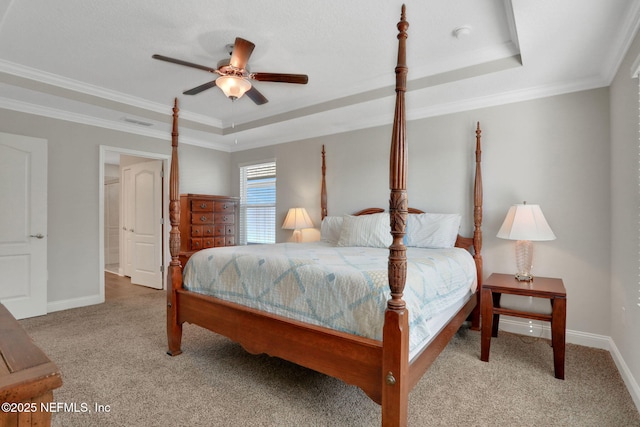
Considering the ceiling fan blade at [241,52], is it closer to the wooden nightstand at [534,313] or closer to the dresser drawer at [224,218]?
the wooden nightstand at [534,313]

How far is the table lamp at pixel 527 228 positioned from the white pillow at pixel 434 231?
490 millimetres

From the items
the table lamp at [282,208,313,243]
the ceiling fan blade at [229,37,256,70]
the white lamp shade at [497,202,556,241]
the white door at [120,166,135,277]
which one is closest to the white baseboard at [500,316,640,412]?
the white lamp shade at [497,202,556,241]

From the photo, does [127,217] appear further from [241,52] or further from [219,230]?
[241,52]

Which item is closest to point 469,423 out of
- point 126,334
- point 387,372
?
point 387,372

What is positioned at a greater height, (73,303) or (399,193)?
(399,193)

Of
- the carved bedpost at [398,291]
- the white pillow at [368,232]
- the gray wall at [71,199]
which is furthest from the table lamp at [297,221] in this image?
the carved bedpost at [398,291]

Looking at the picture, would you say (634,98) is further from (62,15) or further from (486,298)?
(62,15)

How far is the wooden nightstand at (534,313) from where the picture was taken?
90.7 inches

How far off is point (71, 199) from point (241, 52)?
10.6 feet

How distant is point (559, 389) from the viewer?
7.05 feet

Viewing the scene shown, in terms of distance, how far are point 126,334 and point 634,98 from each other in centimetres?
447

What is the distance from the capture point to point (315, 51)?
2.86m

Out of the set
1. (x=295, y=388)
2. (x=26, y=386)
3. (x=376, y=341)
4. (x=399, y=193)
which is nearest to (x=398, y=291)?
(x=376, y=341)

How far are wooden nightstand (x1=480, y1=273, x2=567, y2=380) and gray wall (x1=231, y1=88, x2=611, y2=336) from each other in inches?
15.1
